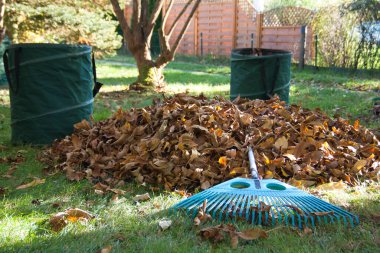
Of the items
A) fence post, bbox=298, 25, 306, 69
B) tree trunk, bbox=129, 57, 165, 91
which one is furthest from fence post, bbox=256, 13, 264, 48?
tree trunk, bbox=129, 57, 165, 91

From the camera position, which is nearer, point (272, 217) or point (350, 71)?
point (272, 217)

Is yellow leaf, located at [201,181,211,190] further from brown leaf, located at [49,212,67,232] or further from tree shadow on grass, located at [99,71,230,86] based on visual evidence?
tree shadow on grass, located at [99,71,230,86]

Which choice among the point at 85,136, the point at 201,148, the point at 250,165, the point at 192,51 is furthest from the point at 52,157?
the point at 192,51

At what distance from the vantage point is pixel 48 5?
992cm

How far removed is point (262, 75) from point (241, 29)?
1077 centimetres

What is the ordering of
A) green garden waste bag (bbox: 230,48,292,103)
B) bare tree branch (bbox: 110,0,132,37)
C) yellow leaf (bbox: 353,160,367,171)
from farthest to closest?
bare tree branch (bbox: 110,0,132,37)
green garden waste bag (bbox: 230,48,292,103)
yellow leaf (bbox: 353,160,367,171)

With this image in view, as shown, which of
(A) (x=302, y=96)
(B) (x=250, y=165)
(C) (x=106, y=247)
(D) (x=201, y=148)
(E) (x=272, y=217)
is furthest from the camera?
(A) (x=302, y=96)

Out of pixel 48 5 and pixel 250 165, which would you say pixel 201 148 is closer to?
pixel 250 165

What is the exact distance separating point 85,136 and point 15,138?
0.85 m

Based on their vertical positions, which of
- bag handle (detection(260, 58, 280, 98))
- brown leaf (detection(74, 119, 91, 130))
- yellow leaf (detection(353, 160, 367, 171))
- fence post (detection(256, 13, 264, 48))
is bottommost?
yellow leaf (detection(353, 160, 367, 171))

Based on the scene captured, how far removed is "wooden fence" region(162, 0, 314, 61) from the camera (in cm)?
1362

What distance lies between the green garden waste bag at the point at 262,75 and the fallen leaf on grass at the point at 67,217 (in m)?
3.27

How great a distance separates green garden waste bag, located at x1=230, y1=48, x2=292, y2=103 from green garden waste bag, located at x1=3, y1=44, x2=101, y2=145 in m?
1.94

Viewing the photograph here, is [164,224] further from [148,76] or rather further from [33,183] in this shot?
[148,76]
